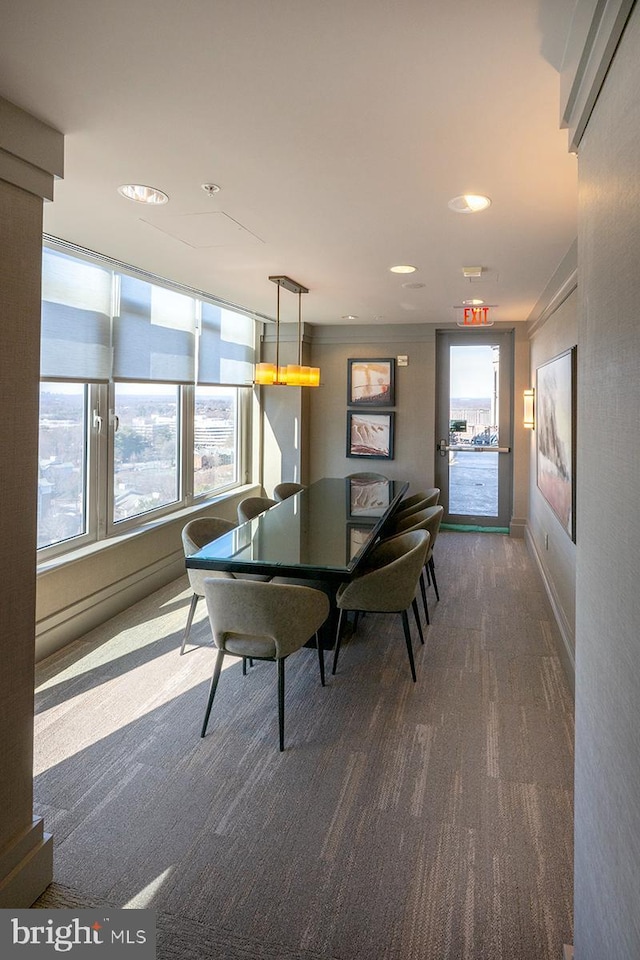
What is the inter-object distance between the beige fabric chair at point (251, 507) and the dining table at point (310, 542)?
0.25m

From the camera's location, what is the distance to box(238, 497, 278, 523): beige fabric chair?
184 inches

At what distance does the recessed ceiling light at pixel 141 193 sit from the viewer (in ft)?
8.55

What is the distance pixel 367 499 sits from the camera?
4.88m

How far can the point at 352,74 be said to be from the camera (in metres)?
1.69

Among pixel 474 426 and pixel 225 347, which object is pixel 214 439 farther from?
pixel 474 426

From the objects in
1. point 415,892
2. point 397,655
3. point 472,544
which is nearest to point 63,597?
point 397,655

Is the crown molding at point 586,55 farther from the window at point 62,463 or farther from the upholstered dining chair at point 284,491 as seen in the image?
the upholstered dining chair at point 284,491

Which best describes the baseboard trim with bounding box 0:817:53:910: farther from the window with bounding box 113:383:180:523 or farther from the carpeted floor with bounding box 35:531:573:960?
the window with bounding box 113:383:180:523

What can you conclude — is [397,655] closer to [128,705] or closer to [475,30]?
[128,705]

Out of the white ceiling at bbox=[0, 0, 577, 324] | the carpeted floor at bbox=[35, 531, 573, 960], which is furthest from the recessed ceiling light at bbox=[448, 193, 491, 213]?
the carpeted floor at bbox=[35, 531, 573, 960]

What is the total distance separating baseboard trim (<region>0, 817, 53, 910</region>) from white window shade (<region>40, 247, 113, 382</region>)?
2.48 m

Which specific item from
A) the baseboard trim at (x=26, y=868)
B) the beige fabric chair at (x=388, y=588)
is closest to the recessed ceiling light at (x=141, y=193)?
the beige fabric chair at (x=388, y=588)

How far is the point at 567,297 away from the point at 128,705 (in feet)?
11.3

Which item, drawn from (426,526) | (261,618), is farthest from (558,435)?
(261,618)
